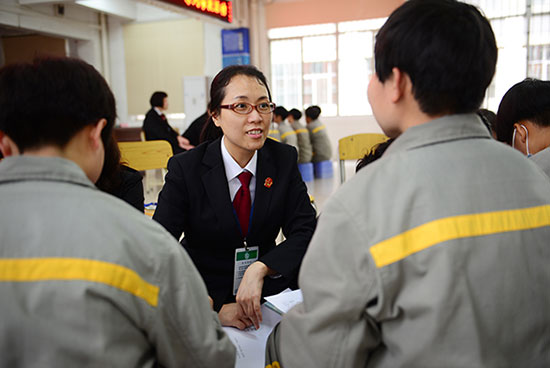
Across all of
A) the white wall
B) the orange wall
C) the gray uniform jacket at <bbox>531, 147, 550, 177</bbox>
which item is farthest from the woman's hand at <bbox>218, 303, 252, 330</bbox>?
the orange wall

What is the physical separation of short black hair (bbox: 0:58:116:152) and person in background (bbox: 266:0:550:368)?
476 millimetres

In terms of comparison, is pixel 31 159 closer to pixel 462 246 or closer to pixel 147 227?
pixel 147 227

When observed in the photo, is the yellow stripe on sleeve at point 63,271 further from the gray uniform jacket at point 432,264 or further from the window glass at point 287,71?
the window glass at point 287,71

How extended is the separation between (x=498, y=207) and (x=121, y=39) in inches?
432

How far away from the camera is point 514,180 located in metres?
0.79

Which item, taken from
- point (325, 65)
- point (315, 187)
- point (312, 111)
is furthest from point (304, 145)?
point (325, 65)

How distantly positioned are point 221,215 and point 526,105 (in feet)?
4.02

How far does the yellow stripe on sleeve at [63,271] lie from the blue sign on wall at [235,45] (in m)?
9.65

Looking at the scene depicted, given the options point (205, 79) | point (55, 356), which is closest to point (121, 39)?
point (205, 79)

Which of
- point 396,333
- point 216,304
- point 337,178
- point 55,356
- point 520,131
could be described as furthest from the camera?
point 337,178

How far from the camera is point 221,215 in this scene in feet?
5.05

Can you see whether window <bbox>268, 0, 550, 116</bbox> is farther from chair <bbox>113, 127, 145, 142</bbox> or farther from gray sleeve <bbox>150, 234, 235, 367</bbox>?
gray sleeve <bbox>150, 234, 235, 367</bbox>

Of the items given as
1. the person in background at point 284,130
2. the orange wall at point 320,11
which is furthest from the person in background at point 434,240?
the orange wall at point 320,11

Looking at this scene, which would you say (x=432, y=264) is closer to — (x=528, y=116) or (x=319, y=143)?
(x=528, y=116)
